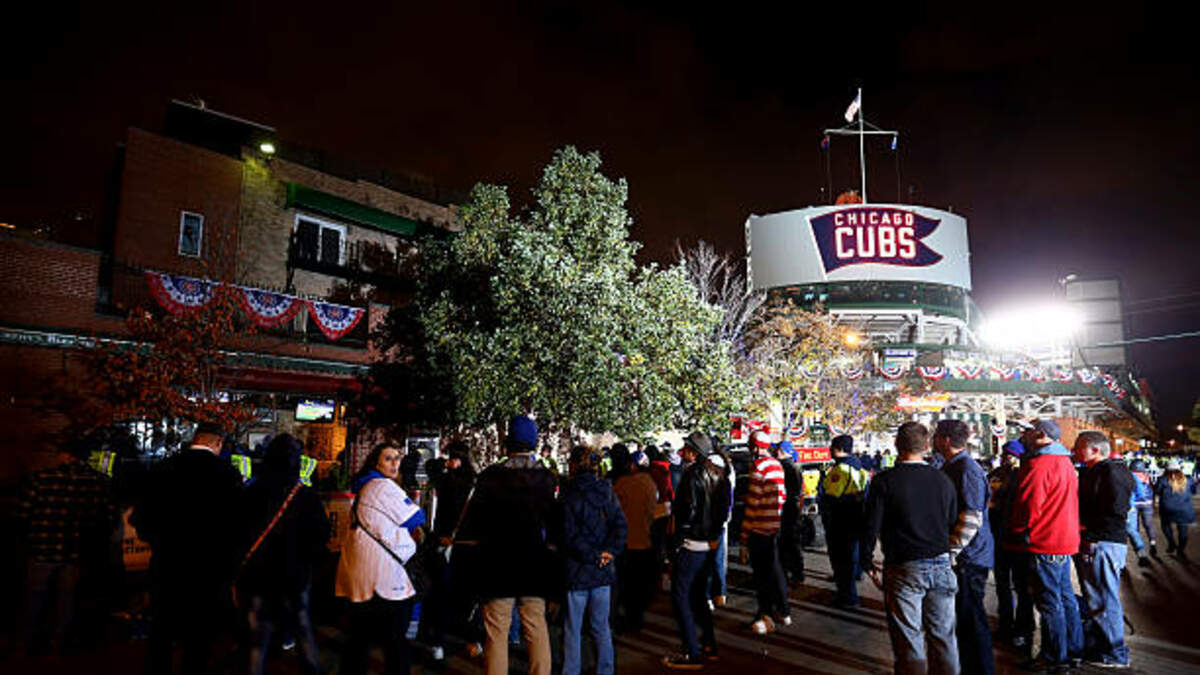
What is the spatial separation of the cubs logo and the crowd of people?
128 feet

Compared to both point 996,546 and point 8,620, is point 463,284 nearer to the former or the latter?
point 8,620

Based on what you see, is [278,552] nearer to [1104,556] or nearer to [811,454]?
[1104,556]

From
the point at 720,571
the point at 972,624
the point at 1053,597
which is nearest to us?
the point at 972,624

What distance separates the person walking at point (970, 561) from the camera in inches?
214

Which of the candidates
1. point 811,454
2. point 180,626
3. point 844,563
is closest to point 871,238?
point 811,454

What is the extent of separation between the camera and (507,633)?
16.1 feet

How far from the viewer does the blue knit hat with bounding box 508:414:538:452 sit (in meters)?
5.13

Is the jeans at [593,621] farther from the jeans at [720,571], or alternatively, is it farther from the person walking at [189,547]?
the jeans at [720,571]

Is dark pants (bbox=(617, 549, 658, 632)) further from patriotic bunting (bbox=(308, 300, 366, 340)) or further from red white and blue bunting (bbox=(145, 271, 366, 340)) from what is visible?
patriotic bunting (bbox=(308, 300, 366, 340))

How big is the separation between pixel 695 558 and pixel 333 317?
47.7 feet

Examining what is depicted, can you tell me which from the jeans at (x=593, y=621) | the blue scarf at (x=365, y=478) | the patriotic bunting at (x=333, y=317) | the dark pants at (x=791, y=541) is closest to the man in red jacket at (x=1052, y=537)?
the jeans at (x=593, y=621)

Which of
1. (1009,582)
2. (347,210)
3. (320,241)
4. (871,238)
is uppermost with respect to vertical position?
(871,238)

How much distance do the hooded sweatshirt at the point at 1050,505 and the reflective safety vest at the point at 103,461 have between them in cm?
843

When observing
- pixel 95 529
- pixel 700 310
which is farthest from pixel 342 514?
pixel 700 310
